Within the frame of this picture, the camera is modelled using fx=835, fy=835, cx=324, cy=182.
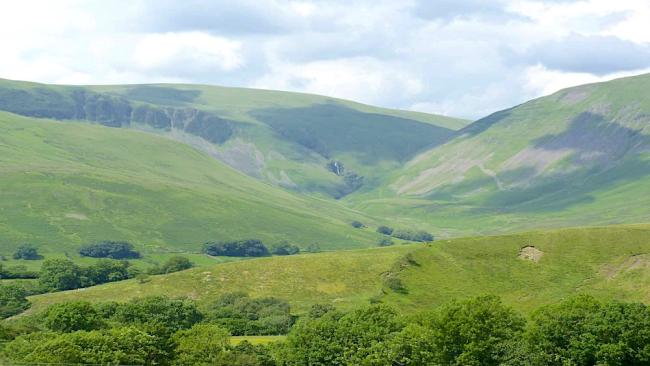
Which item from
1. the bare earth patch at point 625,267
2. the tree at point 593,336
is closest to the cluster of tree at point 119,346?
the tree at point 593,336

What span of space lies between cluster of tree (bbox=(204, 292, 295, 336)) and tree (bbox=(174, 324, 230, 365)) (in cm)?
4521

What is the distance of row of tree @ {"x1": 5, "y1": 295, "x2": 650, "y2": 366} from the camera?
341ft

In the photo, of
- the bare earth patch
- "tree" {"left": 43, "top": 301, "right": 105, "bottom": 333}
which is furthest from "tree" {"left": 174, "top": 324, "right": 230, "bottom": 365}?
the bare earth patch

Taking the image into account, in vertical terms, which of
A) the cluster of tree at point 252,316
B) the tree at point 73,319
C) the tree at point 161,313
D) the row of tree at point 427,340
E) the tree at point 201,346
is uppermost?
the row of tree at point 427,340

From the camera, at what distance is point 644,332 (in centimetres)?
10844

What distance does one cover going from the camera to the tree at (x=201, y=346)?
10444cm

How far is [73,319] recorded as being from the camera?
13112 centimetres

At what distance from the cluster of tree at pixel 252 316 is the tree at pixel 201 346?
45.2 meters

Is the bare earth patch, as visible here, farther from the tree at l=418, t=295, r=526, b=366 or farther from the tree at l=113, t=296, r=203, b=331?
the tree at l=113, t=296, r=203, b=331

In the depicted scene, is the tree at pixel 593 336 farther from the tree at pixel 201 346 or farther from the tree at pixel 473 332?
the tree at pixel 201 346

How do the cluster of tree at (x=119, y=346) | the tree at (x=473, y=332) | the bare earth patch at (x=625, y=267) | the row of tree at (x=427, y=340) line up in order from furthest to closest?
the bare earth patch at (x=625, y=267), the tree at (x=473, y=332), the row of tree at (x=427, y=340), the cluster of tree at (x=119, y=346)

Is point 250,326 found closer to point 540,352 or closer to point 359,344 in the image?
point 359,344

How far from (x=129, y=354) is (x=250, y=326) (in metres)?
67.3

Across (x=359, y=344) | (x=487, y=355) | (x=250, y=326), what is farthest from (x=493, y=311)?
(x=250, y=326)
